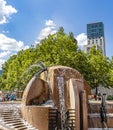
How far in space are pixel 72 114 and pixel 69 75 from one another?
2370mm

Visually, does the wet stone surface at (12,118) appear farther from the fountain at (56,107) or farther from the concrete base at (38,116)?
the concrete base at (38,116)

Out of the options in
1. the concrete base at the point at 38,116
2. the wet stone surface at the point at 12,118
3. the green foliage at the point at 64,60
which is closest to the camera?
the wet stone surface at the point at 12,118

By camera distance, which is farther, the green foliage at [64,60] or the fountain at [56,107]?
the green foliage at [64,60]

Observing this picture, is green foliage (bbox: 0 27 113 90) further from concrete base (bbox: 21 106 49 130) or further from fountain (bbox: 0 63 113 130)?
concrete base (bbox: 21 106 49 130)

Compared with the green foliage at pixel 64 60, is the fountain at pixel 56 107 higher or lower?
lower

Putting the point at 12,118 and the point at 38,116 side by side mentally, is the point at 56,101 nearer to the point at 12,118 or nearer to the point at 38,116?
the point at 38,116

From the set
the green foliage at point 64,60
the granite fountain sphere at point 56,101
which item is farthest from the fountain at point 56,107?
the green foliage at point 64,60

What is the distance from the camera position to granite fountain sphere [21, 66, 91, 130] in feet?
44.9

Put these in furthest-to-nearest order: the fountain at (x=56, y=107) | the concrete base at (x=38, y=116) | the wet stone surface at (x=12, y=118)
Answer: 1. the fountain at (x=56, y=107)
2. the concrete base at (x=38, y=116)
3. the wet stone surface at (x=12, y=118)

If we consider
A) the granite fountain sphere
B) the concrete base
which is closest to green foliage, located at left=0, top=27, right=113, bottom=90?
the granite fountain sphere

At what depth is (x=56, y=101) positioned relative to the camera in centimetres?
1488

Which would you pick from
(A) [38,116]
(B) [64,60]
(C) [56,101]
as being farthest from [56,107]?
(B) [64,60]

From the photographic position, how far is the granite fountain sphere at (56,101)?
44.9ft

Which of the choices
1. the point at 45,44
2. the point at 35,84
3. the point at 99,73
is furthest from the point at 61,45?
the point at 35,84
